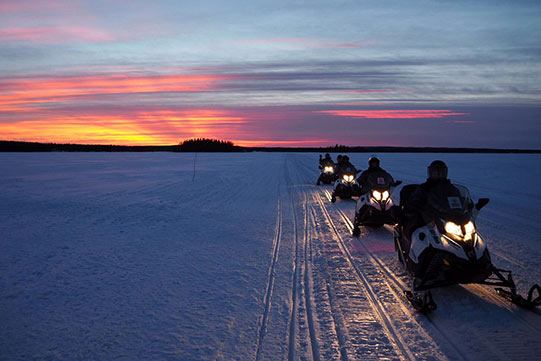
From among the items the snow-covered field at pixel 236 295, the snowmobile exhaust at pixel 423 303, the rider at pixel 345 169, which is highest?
the rider at pixel 345 169

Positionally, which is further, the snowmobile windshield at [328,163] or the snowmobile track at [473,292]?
the snowmobile windshield at [328,163]

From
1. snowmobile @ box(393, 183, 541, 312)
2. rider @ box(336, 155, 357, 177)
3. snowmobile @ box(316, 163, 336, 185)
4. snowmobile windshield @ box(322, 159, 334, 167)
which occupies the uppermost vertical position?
snowmobile windshield @ box(322, 159, 334, 167)

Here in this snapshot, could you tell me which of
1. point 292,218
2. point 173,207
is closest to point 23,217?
point 173,207

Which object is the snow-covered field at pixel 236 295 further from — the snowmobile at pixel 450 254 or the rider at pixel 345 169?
the rider at pixel 345 169

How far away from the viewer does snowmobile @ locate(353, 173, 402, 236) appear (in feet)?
28.5

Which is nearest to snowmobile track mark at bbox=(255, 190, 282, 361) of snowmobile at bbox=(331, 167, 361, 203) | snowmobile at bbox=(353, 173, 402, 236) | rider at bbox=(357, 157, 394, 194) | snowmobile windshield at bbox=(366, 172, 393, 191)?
snowmobile at bbox=(353, 173, 402, 236)

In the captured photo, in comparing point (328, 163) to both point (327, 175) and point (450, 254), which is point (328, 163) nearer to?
point (327, 175)

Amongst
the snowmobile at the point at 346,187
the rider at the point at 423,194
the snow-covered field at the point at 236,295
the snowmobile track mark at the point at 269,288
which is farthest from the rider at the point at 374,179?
the snowmobile at the point at 346,187

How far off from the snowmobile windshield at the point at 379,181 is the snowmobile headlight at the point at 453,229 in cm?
407

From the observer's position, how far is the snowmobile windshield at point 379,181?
8953mm

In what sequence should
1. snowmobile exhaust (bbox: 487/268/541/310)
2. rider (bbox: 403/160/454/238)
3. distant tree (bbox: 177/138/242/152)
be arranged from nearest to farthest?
snowmobile exhaust (bbox: 487/268/541/310), rider (bbox: 403/160/454/238), distant tree (bbox: 177/138/242/152)

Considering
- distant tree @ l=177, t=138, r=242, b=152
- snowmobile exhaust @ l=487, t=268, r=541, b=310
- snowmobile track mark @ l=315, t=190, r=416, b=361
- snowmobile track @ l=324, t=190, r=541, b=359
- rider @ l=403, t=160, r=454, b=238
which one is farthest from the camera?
distant tree @ l=177, t=138, r=242, b=152

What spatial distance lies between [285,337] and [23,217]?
933cm

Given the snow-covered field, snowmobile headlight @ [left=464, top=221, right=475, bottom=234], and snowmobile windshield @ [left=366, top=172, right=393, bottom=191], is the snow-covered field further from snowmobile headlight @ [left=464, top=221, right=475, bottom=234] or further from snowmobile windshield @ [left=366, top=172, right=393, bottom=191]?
snowmobile windshield @ [left=366, top=172, right=393, bottom=191]
